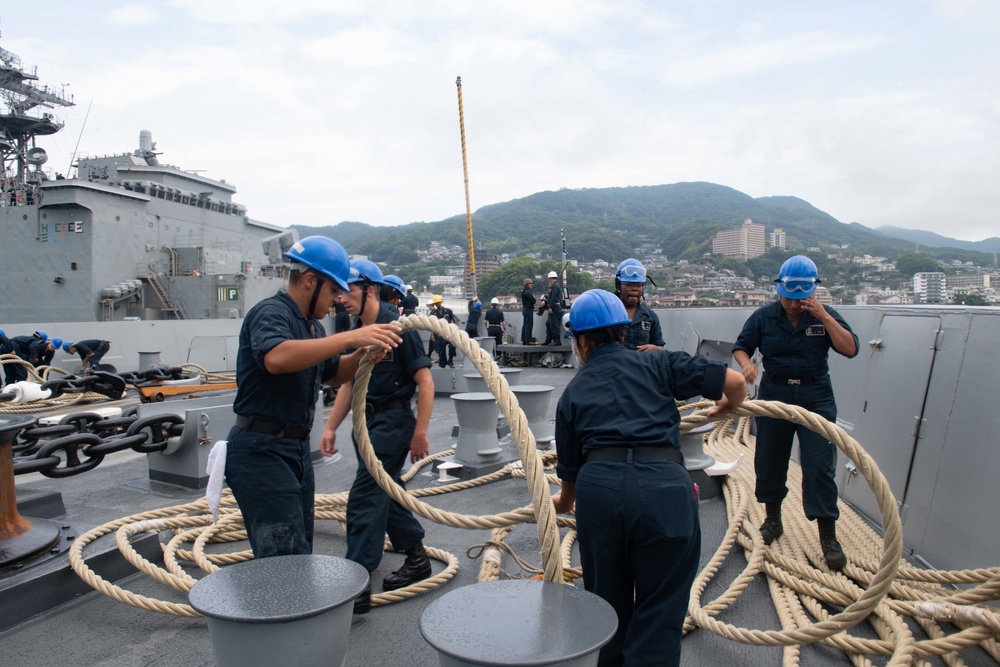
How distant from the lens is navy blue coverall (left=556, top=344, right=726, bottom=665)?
208 centimetres

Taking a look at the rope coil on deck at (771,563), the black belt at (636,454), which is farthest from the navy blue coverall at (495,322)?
the black belt at (636,454)

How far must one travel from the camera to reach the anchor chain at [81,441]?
3691 millimetres

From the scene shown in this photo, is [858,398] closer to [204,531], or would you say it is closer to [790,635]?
[790,635]

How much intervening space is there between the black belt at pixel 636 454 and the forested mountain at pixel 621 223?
2378 centimetres

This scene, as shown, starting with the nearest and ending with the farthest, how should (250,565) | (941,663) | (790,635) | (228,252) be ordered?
(250,565) < (790,635) < (941,663) < (228,252)

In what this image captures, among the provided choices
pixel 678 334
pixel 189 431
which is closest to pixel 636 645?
pixel 189 431

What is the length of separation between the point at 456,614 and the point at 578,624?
0.34 meters

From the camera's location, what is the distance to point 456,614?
1801mm

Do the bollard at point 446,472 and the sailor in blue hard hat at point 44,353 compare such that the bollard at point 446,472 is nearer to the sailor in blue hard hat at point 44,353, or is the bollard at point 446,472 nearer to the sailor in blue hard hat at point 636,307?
the sailor in blue hard hat at point 636,307

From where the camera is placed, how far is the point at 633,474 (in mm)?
2113

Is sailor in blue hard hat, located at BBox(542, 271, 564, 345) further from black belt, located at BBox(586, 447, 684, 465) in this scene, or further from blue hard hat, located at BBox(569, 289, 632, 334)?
black belt, located at BBox(586, 447, 684, 465)

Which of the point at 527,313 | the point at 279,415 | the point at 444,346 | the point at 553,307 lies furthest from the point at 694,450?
the point at 527,313

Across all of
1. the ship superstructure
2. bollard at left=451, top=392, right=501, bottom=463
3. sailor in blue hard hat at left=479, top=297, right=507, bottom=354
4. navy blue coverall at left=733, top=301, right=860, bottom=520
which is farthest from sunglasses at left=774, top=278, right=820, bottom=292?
the ship superstructure

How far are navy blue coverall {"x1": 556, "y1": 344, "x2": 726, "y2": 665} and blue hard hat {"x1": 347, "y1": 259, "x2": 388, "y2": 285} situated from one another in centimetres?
154
